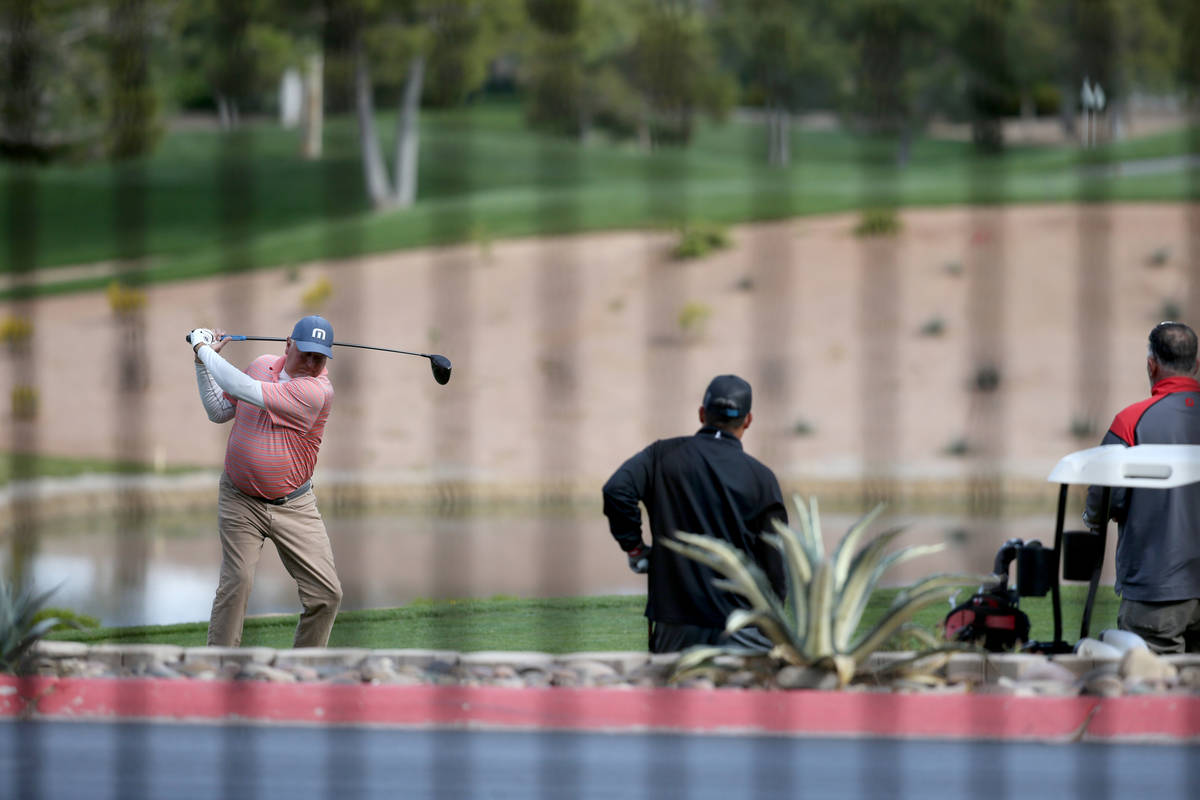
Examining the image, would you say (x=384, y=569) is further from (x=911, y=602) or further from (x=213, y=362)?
(x=911, y=602)

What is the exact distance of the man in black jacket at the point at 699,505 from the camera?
227 inches

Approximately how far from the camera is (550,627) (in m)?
7.98

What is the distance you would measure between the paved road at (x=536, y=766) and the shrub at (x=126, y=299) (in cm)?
2345

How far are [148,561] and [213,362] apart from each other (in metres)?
7.81

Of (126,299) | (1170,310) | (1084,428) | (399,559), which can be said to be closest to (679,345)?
(1084,428)

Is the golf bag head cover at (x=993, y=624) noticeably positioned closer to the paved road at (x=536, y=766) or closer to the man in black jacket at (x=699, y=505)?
Answer: the man in black jacket at (x=699, y=505)

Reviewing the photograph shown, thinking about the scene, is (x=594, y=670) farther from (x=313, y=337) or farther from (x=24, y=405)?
(x=24, y=405)

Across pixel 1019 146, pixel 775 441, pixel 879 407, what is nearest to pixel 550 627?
pixel 775 441

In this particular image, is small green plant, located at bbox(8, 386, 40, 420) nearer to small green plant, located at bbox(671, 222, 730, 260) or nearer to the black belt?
small green plant, located at bbox(671, 222, 730, 260)

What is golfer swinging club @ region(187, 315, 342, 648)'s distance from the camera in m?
6.37

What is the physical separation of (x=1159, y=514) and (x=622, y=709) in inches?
86.9

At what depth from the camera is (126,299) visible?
27969 millimetres

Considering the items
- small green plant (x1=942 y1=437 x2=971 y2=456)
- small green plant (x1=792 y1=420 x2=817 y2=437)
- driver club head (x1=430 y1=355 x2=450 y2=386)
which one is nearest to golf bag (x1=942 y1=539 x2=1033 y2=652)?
driver club head (x1=430 y1=355 x2=450 y2=386)

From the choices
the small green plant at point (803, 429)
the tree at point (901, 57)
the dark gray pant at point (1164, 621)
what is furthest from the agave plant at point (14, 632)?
the tree at point (901, 57)
